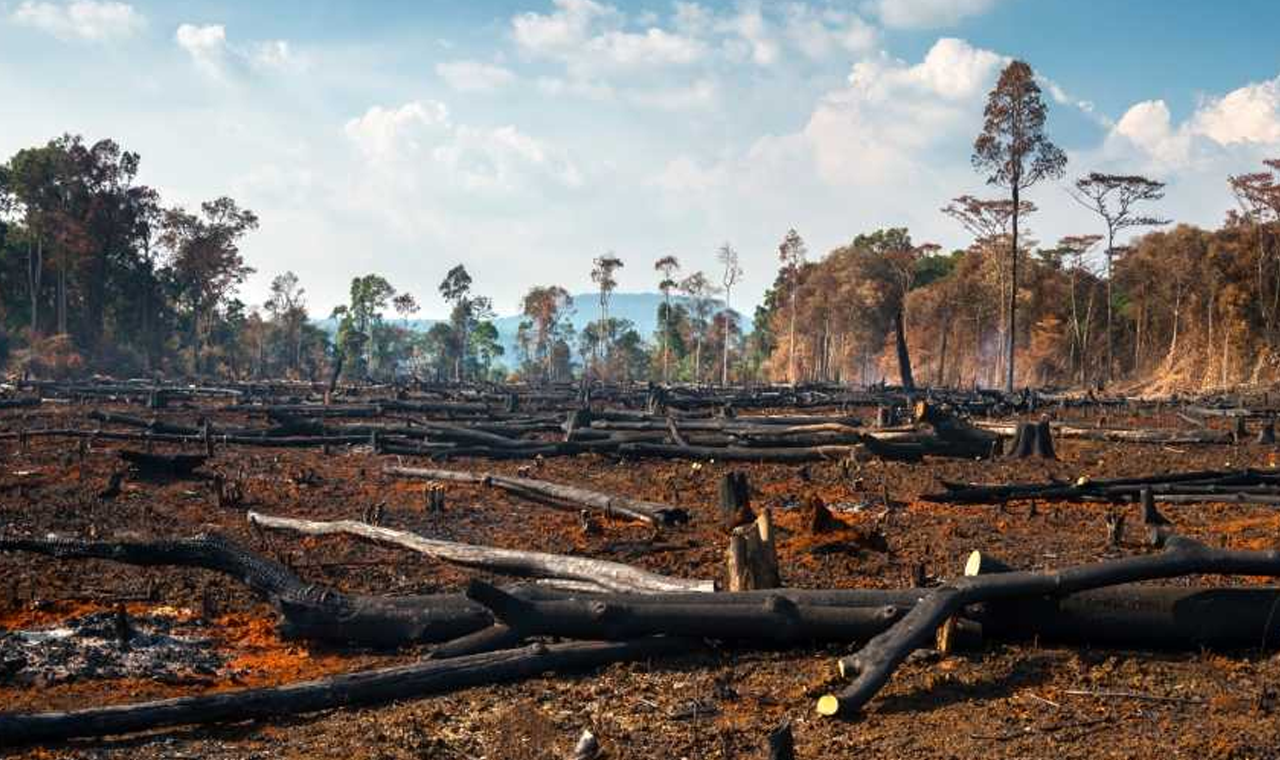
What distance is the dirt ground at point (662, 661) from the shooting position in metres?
5.80

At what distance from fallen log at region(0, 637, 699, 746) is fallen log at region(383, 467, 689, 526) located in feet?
17.0

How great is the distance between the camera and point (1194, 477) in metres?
15.2

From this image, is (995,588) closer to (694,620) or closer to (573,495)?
(694,620)

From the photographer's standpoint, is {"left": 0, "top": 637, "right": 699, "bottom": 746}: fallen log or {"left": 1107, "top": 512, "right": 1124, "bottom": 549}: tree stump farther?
{"left": 1107, "top": 512, "right": 1124, "bottom": 549}: tree stump

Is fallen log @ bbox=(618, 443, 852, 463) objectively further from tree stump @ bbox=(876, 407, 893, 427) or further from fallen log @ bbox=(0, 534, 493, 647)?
fallen log @ bbox=(0, 534, 493, 647)

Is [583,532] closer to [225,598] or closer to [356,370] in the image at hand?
[225,598]

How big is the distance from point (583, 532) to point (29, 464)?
40.5 ft

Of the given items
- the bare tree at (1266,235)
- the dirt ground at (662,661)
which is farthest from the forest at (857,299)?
the dirt ground at (662,661)

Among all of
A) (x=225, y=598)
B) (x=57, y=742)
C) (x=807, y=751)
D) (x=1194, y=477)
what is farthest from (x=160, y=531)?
(x=1194, y=477)

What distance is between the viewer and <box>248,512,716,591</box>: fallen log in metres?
8.38

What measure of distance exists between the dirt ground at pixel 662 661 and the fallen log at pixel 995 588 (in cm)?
24

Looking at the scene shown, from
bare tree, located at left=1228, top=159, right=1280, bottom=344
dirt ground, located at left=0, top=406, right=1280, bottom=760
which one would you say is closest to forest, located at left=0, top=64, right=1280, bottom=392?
bare tree, located at left=1228, top=159, right=1280, bottom=344

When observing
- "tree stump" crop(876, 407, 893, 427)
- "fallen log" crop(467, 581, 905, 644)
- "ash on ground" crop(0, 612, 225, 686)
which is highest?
"tree stump" crop(876, 407, 893, 427)

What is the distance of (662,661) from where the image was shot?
7.26 m
